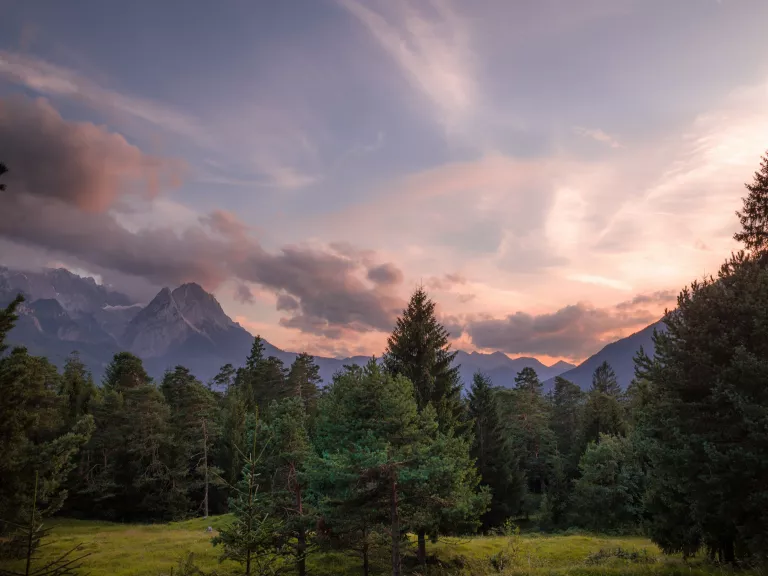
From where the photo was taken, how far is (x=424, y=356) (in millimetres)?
30453

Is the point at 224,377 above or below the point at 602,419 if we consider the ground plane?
above

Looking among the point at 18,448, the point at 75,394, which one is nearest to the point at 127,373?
the point at 75,394

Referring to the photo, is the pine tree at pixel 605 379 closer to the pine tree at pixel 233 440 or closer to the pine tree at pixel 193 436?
the pine tree at pixel 233 440

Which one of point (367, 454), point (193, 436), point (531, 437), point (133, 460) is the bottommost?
point (531, 437)

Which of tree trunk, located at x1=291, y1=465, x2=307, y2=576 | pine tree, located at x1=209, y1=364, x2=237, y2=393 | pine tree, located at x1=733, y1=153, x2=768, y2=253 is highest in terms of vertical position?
pine tree, located at x1=733, y1=153, x2=768, y2=253

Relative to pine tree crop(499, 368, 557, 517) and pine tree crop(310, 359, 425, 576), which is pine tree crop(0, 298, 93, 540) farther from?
pine tree crop(499, 368, 557, 517)

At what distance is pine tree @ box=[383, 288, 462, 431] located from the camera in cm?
2997

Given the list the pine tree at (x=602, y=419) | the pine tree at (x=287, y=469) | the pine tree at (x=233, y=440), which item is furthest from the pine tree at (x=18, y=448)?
the pine tree at (x=602, y=419)

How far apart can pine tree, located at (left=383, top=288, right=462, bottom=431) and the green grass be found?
8640 mm

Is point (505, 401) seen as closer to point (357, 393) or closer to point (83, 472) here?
point (357, 393)

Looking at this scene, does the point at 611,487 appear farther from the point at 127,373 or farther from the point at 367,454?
the point at 127,373

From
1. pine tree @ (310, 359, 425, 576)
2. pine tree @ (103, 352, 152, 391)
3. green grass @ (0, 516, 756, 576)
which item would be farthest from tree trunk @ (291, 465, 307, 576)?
pine tree @ (103, 352, 152, 391)

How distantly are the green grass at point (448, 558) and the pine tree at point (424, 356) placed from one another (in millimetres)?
8640

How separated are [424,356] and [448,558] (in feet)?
42.3
